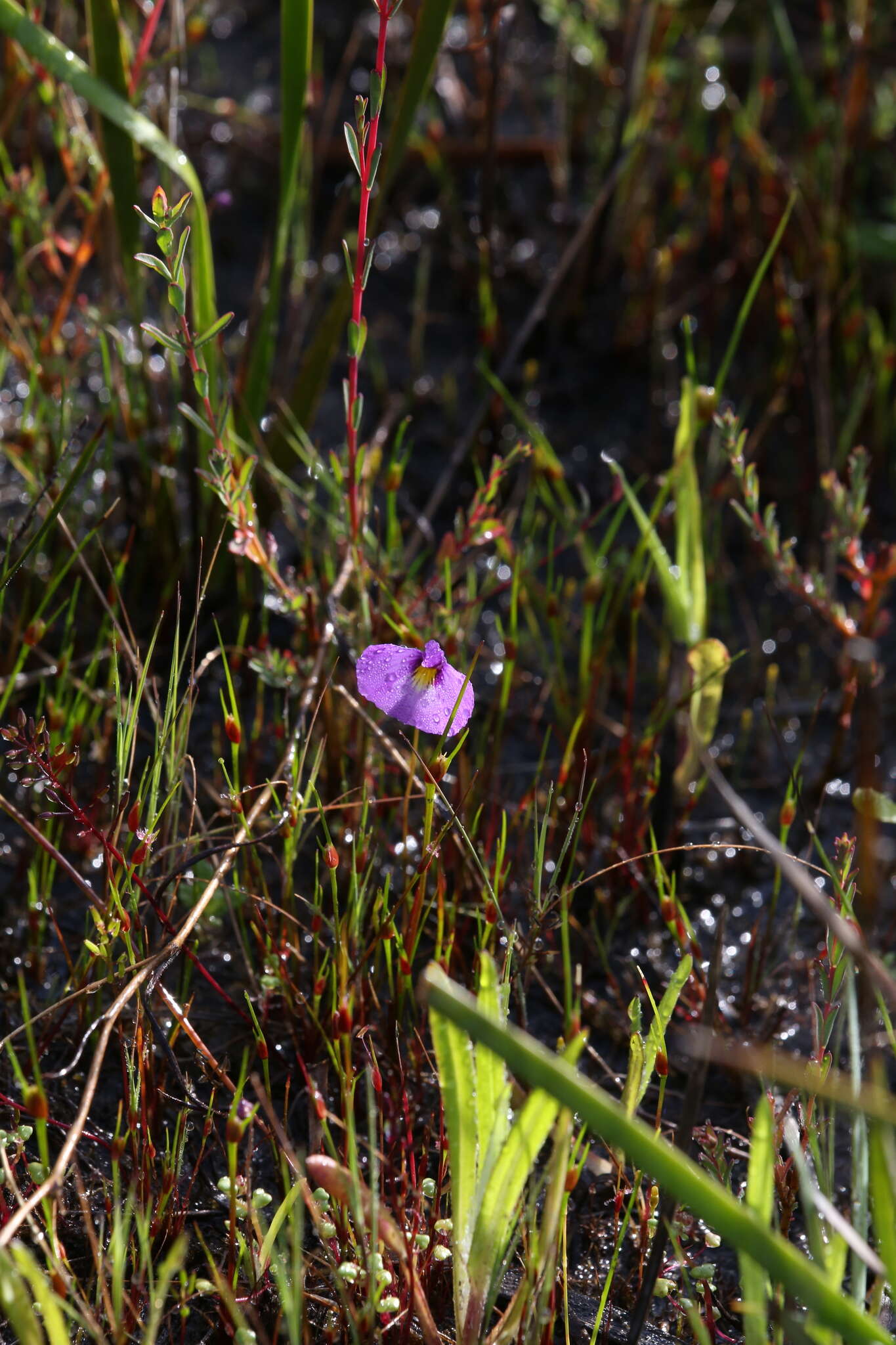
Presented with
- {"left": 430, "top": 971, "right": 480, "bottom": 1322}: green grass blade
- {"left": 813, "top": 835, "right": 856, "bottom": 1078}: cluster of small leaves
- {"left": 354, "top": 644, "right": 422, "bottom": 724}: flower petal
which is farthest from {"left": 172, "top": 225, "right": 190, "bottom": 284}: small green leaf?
{"left": 813, "top": 835, "right": 856, "bottom": 1078}: cluster of small leaves

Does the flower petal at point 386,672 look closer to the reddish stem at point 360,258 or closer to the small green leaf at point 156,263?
the reddish stem at point 360,258

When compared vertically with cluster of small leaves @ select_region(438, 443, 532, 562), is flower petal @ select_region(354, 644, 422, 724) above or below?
below

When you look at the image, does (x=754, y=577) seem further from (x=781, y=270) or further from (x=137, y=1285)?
(x=137, y=1285)

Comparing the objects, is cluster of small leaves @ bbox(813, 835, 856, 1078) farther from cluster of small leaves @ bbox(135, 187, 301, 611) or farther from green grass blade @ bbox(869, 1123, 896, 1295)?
cluster of small leaves @ bbox(135, 187, 301, 611)

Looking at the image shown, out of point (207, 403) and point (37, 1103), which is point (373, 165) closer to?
point (207, 403)

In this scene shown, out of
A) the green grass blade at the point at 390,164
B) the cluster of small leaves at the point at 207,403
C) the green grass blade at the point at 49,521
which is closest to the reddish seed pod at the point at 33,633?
the green grass blade at the point at 49,521

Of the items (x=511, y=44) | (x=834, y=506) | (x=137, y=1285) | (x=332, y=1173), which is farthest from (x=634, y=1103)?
(x=511, y=44)
